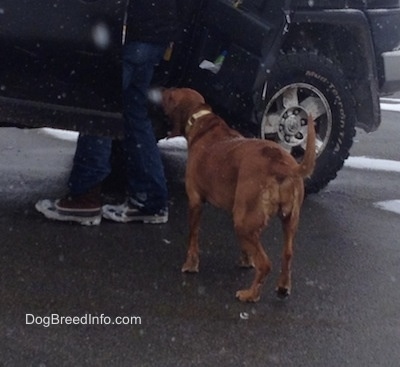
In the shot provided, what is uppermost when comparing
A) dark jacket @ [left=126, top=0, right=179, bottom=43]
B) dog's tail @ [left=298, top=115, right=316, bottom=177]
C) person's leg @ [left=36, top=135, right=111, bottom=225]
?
dark jacket @ [left=126, top=0, right=179, bottom=43]

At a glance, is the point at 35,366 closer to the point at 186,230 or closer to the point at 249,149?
the point at 249,149

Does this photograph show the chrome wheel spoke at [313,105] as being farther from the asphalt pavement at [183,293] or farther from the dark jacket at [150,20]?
the dark jacket at [150,20]

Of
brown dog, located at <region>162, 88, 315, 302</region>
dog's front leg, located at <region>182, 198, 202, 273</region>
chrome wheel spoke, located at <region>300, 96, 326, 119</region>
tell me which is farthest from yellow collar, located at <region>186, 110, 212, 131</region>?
chrome wheel spoke, located at <region>300, 96, 326, 119</region>

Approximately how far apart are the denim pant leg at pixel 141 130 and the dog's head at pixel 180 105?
213 mm

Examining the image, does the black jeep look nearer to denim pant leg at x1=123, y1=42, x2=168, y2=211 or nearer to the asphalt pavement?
denim pant leg at x1=123, y1=42, x2=168, y2=211

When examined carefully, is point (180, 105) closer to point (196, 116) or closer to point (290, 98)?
point (196, 116)

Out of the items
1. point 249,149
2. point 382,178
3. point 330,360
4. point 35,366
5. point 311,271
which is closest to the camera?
point 35,366

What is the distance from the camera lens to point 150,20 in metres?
5.26

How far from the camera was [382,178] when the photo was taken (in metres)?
7.43

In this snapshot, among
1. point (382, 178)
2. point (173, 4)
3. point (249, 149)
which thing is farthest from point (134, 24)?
point (382, 178)

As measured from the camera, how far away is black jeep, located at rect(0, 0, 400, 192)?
201 inches

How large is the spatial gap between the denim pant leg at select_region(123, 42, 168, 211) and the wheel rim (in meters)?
0.89

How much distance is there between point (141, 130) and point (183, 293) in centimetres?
110

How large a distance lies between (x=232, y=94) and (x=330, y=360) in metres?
2.09
